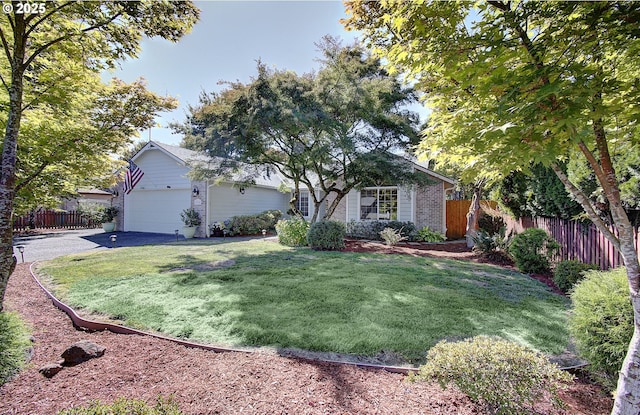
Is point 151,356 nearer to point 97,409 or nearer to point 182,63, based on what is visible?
point 97,409

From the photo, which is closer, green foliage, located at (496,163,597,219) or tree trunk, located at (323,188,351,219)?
green foliage, located at (496,163,597,219)

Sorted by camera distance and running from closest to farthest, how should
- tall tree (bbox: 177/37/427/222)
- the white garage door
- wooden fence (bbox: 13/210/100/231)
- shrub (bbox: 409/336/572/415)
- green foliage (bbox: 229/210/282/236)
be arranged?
1. shrub (bbox: 409/336/572/415)
2. tall tree (bbox: 177/37/427/222)
3. green foliage (bbox: 229/210/282/236)
4. the white garage door
5. wooden fence (bbox: 13/210/100/231)

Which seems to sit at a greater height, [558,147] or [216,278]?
[558,147]

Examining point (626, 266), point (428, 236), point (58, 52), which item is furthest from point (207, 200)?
point (626, 266)

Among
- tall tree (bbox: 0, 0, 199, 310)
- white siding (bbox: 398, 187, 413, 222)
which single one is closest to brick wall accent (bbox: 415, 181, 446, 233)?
white siding (bbox: 398, 187, 413, 222)

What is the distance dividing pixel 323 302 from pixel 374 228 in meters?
10.1

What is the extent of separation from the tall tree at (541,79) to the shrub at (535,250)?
5674 millimetres

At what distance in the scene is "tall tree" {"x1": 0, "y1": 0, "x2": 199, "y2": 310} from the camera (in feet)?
9.20

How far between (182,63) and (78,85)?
4669mm

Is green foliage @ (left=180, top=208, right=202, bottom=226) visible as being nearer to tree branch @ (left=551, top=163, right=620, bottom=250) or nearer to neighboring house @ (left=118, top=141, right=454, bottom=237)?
neighboring house @ (left=118, top=141, right=454, bottom=237)

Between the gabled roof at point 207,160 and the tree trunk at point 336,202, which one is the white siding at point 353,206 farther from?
the gabled roof at point 207,160

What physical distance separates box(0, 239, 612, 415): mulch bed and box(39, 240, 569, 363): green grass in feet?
1.51

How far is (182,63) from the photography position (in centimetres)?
794

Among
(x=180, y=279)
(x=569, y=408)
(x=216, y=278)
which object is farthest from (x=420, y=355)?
(x=180, y=279)
